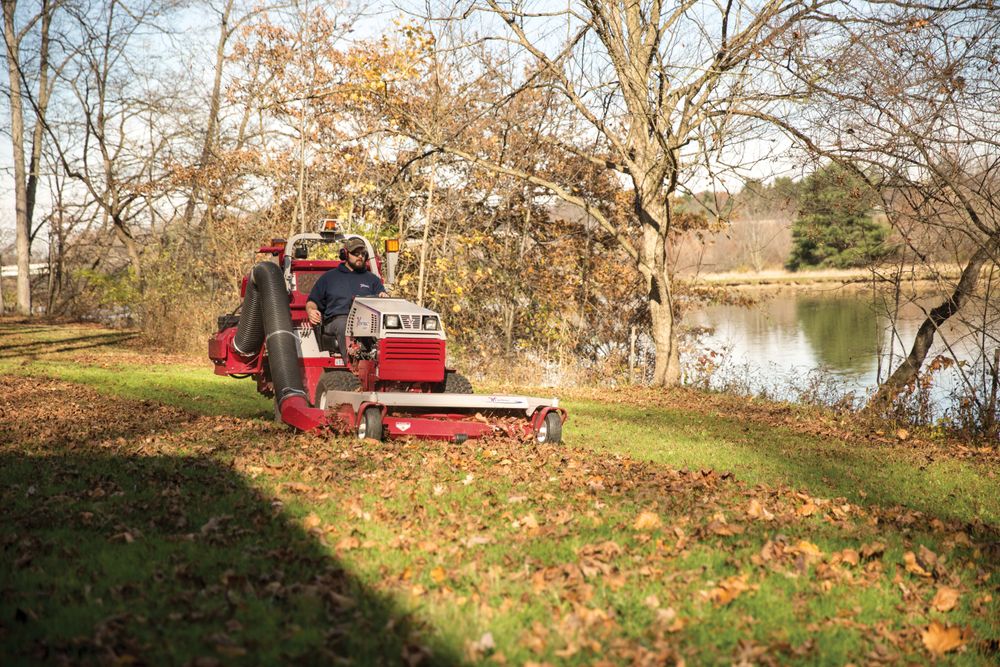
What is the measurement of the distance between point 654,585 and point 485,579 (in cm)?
89

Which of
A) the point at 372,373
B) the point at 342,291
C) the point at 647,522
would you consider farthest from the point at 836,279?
the point at 647,522

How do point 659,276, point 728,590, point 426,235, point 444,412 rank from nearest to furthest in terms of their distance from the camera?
point 728,590 → point 444,412 → point 659,276 → point 426,235

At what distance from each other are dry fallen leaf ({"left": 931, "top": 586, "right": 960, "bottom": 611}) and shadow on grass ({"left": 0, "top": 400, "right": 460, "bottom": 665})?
2637 mm

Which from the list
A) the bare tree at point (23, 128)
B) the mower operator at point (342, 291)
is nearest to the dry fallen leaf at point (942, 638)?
the mower operator at point (342, 291)

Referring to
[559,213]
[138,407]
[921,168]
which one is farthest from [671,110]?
[138,407]

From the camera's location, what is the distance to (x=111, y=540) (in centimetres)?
532

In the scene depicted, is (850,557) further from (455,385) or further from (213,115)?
(213,115)

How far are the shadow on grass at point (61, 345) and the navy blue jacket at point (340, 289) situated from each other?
11.1 metres

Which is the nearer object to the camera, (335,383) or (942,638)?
(942,638)

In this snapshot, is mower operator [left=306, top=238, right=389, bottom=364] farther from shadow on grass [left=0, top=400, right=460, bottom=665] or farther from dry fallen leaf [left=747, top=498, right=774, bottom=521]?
dry fallen leaf [left=747, top=498, right=774, bottom=521]

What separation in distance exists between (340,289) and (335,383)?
110cm

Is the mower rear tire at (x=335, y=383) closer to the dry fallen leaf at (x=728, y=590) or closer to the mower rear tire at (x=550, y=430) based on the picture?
the mower rear tire at (x=550, y=430)

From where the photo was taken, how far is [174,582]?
4.66 metres

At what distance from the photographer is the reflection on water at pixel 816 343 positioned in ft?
54.3
